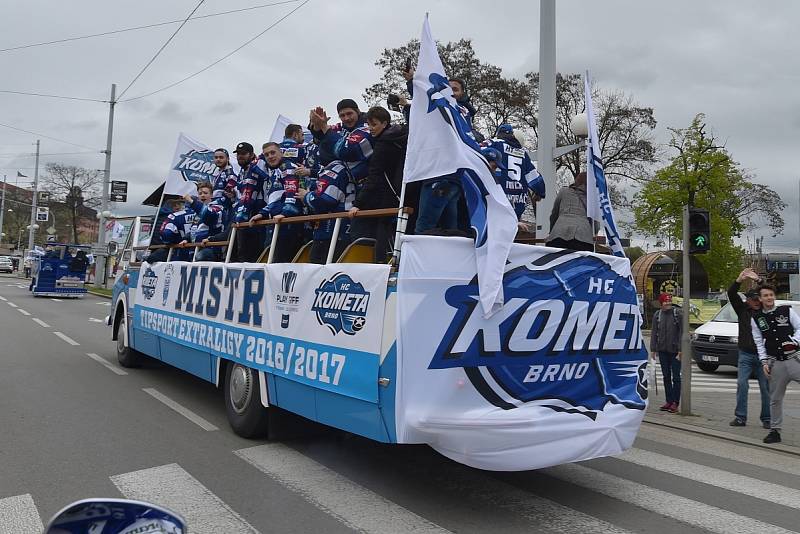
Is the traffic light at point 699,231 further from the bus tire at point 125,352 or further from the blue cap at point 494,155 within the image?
the bus tire at point 125,352

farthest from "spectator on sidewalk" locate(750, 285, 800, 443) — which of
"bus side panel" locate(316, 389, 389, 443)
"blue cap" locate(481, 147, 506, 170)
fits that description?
"bus side panel" locate(316, 389, 389, 443)

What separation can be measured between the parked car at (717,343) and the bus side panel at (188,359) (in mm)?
11743

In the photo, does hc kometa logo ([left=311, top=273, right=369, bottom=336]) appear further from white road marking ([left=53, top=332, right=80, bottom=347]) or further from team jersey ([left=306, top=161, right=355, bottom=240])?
white road marking ([left=53, top=332, right=80, bottom=347])

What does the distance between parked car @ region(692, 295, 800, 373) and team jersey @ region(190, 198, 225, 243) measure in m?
11.4

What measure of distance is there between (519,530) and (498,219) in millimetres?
1998

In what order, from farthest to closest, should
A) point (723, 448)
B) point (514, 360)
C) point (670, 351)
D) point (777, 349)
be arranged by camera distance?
point (670, 351) < point (777, 349) < point (723, 448) < point (514, 360)

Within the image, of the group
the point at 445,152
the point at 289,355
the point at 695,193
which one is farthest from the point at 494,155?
the point at 695,193

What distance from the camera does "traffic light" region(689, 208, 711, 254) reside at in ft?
29.7

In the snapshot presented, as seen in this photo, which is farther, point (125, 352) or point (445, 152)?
point (125, 352)

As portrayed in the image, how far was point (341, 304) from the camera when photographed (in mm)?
4582

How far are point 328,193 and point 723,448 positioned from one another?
16.7ft

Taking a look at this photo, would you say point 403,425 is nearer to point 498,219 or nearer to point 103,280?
point 498,219

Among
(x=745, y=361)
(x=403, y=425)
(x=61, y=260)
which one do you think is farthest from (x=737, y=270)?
(x=403, y=425)

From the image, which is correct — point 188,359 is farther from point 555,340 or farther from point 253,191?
point 555,340
